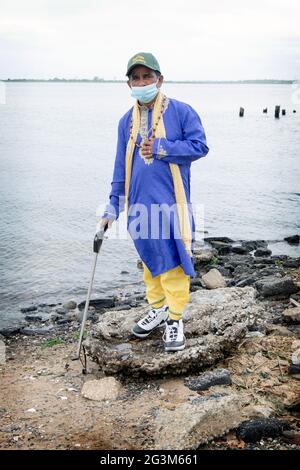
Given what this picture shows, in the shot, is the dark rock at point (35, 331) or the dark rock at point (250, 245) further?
the dark rock at point (250, 245)

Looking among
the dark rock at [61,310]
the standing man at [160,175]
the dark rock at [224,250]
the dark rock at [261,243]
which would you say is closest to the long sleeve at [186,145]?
the standing man at [160,175]

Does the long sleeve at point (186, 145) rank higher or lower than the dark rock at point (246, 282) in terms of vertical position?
higher

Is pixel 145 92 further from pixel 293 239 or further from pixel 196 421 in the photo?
pixel 293 239

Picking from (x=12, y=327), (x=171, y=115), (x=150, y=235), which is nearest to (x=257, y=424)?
(x=150, y=235)

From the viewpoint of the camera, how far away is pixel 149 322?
17.6 ft

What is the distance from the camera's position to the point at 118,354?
509 cm

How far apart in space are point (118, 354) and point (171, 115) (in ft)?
7.44

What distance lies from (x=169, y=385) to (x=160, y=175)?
1.91m

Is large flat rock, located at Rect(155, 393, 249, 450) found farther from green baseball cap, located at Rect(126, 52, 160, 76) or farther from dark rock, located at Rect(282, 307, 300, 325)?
green baseball cap, located at Rect(126, 52, 160, 76)

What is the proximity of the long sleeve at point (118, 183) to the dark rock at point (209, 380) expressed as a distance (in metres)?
1.70

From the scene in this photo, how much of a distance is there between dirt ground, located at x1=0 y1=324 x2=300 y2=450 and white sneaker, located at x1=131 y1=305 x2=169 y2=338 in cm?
55

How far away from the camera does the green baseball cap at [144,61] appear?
14.9ft

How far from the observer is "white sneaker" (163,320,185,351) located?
505cm

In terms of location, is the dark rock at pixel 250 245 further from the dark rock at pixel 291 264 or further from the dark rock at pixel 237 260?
the dark rock at pixel 291 264
